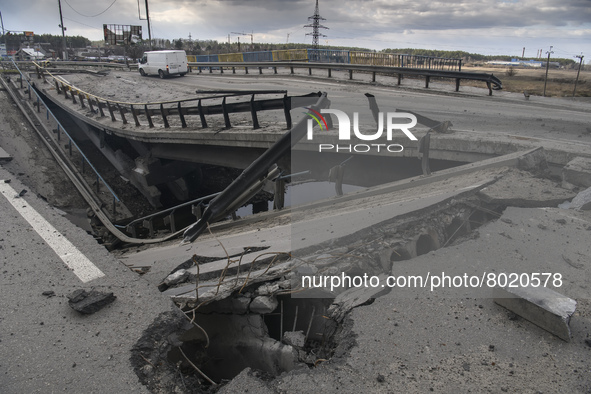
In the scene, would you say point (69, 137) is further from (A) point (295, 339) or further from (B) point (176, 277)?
(A) point (295, 339)

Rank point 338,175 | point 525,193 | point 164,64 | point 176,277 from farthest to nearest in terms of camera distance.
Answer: point 164,64, point 338,175, point 525,193, point 176,277

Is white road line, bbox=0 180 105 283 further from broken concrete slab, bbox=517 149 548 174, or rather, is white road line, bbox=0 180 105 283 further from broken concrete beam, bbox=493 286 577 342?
broken concrete slab, bbox=517 149 548 174

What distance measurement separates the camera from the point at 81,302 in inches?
169

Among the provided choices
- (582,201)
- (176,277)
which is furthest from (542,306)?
(176,277)

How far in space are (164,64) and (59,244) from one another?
30.5 meters

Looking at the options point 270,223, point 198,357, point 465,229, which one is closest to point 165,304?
point 198,357

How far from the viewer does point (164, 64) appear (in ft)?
110

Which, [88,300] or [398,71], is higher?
[398,71]

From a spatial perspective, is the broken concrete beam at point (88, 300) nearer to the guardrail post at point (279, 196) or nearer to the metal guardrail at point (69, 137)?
the guardrail post at point (279, 196)

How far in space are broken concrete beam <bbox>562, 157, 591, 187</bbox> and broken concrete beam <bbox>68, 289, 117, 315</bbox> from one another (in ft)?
23.9

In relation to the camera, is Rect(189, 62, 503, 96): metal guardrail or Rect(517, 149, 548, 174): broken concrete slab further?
Rect(189, 62, 503, 96): metal guardrail

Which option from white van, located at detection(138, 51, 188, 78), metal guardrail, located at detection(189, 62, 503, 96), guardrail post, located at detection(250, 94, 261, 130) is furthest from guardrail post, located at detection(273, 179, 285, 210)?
white van, located at detection(138, 51, 188, 78)

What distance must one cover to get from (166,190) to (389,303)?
17773 millimetres

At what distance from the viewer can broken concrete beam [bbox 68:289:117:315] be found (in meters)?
4.21
